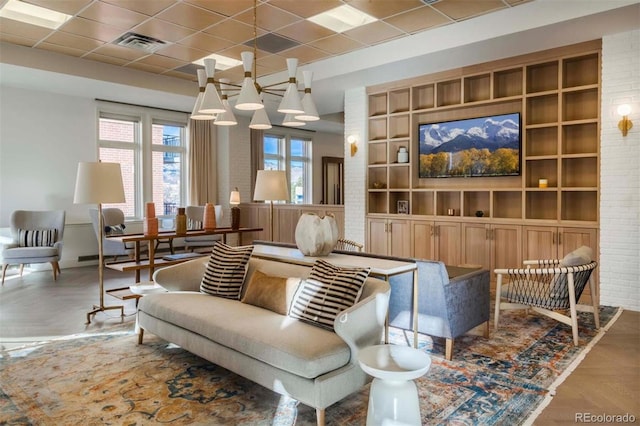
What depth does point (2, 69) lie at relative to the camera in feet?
19.7

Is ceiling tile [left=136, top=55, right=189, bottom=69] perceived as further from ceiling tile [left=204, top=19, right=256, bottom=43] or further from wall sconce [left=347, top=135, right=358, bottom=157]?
wall sconce [left=347, top=135, right=358, bottom=157]

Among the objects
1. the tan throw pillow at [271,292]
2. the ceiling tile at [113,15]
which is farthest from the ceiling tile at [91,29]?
the tan throw pillow at [271,292]

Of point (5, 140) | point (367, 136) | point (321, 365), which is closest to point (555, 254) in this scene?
point (367, 136)

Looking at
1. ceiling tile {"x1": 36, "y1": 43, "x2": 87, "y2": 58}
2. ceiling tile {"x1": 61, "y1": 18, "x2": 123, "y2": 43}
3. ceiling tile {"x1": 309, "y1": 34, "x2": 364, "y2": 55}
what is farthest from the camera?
ceiling tile {"x1": 36, "y1": 43, "x2": 87, "y2": 58}

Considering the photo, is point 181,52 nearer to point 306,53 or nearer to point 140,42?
point 140,42

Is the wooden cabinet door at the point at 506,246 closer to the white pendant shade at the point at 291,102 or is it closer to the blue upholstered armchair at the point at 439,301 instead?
the blue upholstered armchair at the point at 439,301

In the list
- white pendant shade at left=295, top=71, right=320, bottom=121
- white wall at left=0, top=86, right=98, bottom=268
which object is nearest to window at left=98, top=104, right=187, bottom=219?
white wall at left=0, top=86, right=98, bottom=268

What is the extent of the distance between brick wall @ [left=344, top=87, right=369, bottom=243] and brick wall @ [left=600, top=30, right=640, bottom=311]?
10.6 ft

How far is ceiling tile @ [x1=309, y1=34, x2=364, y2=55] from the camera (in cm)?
559

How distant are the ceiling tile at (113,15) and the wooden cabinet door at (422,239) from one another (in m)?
→ 4.31

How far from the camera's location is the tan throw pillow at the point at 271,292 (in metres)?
3.09

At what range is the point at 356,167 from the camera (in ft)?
23.5

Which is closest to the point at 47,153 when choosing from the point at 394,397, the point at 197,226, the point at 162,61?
the point at 162,61

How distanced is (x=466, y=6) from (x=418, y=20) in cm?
55
